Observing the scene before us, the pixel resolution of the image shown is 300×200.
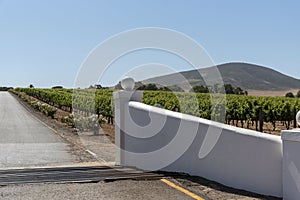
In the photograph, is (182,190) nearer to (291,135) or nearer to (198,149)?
(198,149)

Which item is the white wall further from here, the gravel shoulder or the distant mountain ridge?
the distant mountain ridge

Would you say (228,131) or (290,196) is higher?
(228,131)

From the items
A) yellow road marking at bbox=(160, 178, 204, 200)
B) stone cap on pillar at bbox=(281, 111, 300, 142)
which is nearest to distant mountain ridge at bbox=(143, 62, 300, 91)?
yellow road marking at bbox=(160, 178, 204, 200)

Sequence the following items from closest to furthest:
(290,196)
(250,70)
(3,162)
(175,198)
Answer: (290,196)
(175,198)
(3,162)
(250,70)

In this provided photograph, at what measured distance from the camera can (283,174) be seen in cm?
589

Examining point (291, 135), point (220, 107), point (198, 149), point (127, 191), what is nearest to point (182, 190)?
point (127, 191)

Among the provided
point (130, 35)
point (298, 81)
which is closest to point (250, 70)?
point (298, 81)

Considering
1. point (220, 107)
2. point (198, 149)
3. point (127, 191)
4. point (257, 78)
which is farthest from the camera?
point (257, 78)

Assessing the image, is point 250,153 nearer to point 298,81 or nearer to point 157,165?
point 157,165

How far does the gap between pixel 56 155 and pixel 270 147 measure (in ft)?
24.2

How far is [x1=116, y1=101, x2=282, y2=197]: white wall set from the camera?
623 centimetres

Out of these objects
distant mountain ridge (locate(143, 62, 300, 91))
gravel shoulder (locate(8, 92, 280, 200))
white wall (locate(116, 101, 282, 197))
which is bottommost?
gravel shoulder (locate(8, 92, 280, 200))

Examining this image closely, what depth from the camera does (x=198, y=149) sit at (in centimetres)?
758

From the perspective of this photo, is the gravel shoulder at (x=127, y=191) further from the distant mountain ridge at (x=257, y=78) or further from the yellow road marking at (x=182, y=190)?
the distant mountain ridge at (x=257, y=78)
